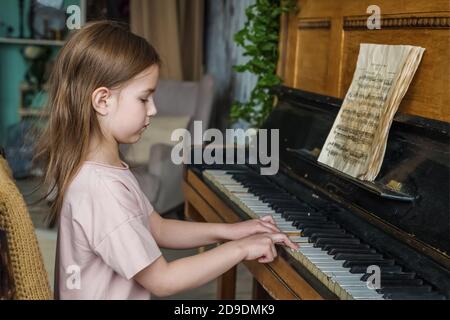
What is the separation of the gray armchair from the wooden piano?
174cm

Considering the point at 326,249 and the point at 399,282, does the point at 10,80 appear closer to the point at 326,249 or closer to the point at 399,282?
the point at 326,249

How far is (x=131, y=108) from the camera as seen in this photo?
1.45 metres

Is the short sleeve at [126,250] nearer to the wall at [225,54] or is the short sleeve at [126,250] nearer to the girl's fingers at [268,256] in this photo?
the girl's fingers at [268,256]

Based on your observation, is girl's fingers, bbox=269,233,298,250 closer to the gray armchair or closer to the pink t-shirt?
the pink t-shirt

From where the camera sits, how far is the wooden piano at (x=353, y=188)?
1.36 metres

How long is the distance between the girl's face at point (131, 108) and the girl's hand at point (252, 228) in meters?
0.37

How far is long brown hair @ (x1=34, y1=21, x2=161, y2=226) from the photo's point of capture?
1.45m

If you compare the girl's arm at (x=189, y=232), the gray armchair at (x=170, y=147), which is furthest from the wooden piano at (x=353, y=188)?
the gray armchair at (x=170, y=147)

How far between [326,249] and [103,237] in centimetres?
51
